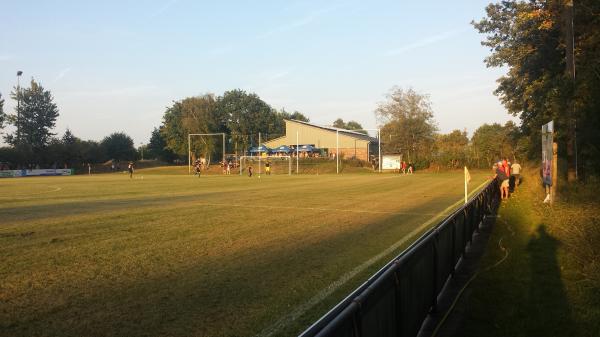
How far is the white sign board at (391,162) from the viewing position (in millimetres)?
62625

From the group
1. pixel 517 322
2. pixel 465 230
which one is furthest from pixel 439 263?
pixel 465 230

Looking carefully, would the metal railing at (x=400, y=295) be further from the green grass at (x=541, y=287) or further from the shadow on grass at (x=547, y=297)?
the shadow on grass at (x=547, y=297)

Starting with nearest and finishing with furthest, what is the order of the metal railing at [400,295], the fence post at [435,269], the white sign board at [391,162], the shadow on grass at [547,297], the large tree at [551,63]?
the metal railing at [400,295] → the shadow on grass at [547,297] → the fence post at [435,269] → the large tree at [551,63] → the white sign board at [391,162]

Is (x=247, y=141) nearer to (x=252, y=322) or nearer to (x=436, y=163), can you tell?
(x=436, y=163)

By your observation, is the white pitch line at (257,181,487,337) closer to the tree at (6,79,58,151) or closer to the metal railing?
the metal railing

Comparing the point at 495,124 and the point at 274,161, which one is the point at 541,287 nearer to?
the point at 274,161

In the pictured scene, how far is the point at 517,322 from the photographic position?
536 centimetres

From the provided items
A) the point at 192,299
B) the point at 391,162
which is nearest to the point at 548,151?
the point at 192,299

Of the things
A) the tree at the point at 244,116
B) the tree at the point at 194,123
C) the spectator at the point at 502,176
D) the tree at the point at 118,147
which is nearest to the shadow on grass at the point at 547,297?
the spectator at the point at 502,176

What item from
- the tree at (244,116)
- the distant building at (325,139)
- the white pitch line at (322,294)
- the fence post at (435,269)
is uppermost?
the tree at (244,116)

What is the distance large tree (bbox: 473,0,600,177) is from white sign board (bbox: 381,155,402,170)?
23.4m

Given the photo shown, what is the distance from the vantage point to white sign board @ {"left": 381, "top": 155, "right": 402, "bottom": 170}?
6262cm

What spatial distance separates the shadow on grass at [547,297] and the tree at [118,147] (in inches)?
3945

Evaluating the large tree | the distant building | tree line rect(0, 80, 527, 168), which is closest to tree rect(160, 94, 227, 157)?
tree line rect(0, 80, 527, 168)
